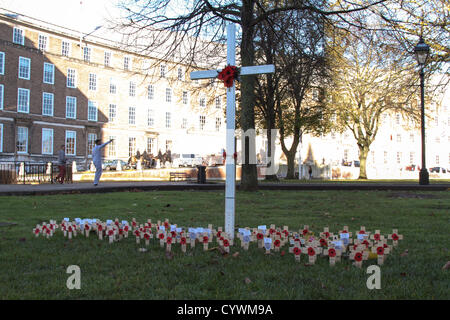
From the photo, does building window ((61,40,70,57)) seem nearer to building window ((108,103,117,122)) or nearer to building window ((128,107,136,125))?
building window ((108,103,117,122))

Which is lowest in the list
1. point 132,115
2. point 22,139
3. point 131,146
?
point 131,146

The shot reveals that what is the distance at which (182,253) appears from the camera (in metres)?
4.61

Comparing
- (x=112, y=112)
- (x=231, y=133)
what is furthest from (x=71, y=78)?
(x=231, y=133)

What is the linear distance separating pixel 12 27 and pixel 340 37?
38610 mm

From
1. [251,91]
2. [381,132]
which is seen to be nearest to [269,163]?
[251,91]

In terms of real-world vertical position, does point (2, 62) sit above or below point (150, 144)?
above

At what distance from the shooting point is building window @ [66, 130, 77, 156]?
4641 centimetres

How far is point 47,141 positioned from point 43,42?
34.7 ft

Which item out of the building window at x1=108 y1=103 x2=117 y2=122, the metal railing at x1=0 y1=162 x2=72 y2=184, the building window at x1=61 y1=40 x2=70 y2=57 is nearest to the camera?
the metal railing at x1=0 y1=162 x2=72 y2=184

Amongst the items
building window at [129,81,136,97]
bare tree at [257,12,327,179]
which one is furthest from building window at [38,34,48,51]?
bare tree at [257,12,327,179]

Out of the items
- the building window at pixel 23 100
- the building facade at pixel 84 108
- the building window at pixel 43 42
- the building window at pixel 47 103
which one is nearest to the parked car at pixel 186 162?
the building facade at pixel 84 108

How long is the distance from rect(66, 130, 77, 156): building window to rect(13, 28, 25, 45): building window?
10.5m

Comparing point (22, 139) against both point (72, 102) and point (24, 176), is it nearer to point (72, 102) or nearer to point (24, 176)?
point (72, 102)

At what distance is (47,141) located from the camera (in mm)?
44438
